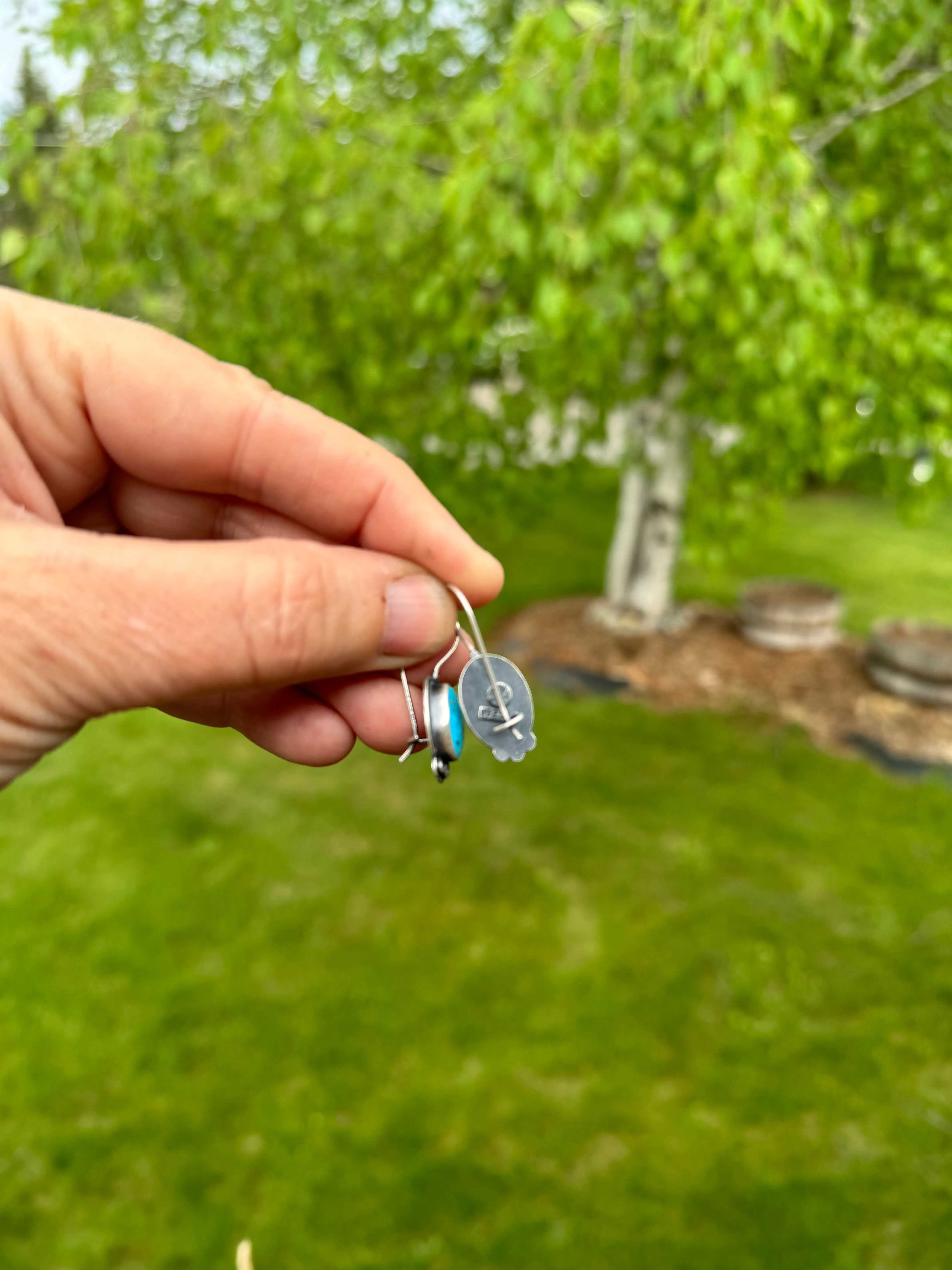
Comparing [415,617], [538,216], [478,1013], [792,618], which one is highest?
[538,216]

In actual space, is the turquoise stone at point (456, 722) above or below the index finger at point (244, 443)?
below

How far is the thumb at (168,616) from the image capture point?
4.11ft

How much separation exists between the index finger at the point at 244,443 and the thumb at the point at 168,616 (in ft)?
0.62

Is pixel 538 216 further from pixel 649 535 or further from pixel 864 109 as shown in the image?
pixel 649 535

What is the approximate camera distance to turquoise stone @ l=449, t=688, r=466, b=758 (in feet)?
4.66

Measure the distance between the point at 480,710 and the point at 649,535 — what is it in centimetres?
616

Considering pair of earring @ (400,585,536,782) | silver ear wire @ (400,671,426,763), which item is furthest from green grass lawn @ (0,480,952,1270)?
pair of earring @ (400,585,536,782)

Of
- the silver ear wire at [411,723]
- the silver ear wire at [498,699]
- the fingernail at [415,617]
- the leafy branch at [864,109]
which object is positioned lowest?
the silver ear wire at [411,723]

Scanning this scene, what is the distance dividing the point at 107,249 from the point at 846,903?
4961 millimetres

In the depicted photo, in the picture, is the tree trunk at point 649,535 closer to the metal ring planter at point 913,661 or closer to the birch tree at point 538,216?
the birch tree at point 538,216

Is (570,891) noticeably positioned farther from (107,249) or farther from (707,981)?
(107,249)

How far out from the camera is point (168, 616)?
1284 mm

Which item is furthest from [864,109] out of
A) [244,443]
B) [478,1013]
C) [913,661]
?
[478,1013]

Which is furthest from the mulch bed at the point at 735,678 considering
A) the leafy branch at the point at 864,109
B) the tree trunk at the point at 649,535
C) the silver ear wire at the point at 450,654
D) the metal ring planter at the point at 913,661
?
the silver ear wire at the point at 450,654
